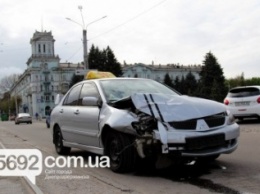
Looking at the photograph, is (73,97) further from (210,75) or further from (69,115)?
(210,75)

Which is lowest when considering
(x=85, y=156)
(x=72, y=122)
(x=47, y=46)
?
(x=85, y=156)

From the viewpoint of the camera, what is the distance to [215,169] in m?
7.30

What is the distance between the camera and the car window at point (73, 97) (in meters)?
9.35

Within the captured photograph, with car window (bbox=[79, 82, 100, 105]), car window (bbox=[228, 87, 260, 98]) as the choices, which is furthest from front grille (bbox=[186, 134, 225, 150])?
car window (bbox=[228, 87, 260, 98])

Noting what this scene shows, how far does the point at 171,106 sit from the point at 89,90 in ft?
7.83

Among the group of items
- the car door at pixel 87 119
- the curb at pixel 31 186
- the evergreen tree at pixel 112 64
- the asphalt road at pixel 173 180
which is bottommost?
the curb at pixel 31 186

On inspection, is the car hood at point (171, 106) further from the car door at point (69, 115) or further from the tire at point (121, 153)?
the car door at point (69, 115)

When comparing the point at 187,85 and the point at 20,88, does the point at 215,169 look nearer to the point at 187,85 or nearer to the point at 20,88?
the point at 187,85

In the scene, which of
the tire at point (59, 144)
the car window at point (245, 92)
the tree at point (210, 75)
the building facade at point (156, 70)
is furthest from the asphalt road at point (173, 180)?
the building facade at point (156, 70)

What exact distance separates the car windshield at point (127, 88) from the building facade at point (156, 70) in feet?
370

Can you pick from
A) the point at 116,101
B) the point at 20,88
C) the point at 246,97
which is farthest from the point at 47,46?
the point at 116,101

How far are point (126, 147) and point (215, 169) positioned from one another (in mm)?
1510

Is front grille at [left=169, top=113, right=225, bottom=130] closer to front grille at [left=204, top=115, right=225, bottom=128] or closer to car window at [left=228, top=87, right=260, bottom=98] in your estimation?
front grille at [left=204, top=115, right=225, bottom=128]

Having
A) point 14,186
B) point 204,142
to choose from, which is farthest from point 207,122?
point 14,186
